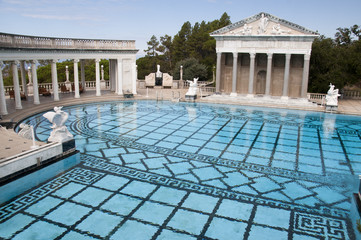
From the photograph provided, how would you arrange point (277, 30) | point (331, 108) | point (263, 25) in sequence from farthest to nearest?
1. point (263, 25)
2. point (277, 30)
3. point (331, 108)

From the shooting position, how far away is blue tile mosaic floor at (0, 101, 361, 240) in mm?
7016

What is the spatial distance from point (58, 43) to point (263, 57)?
1749 centimetres

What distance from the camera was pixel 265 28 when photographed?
81.8 feet

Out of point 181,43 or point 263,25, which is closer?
point 263,25

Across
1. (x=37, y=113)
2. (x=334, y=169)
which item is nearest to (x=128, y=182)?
(x=334, y=169)

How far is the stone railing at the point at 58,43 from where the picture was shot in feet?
60.0

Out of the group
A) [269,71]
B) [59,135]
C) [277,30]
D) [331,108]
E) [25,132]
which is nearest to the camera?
[59,135]

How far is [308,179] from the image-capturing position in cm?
998

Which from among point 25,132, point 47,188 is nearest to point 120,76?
point 25,132

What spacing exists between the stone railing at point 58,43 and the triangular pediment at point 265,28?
9175mm

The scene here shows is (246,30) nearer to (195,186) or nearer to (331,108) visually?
(331,108)

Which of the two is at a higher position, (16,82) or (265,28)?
(265,28)

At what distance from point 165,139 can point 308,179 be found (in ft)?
21.2

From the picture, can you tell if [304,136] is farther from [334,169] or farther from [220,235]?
[220,235]
